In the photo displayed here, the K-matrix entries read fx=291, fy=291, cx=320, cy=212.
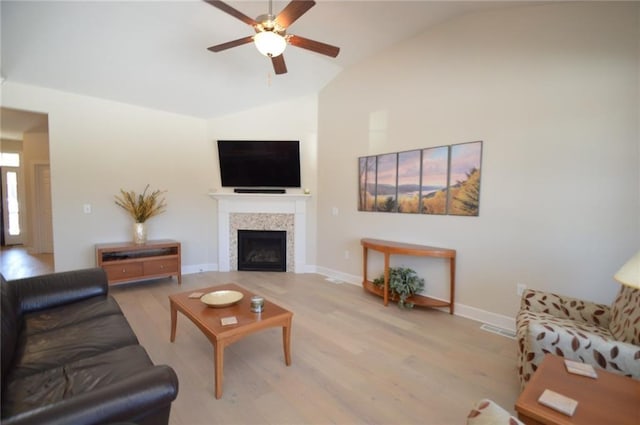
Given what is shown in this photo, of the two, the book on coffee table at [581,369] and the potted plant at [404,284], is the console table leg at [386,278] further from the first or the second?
the book on coffee table at [581,369]

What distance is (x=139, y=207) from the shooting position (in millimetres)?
4273

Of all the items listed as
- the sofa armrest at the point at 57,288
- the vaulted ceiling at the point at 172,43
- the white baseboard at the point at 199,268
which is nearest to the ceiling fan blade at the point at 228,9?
the vaulted ceiling at the point at 172,43

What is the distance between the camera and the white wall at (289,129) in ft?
15.9

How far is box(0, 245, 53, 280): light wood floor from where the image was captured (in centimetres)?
483

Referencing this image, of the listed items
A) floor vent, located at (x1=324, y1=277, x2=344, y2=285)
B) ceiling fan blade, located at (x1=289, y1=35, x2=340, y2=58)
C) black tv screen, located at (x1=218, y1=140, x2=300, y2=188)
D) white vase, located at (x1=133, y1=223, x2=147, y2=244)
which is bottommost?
floor vent, located at (x1=324, y1=277, x2=344, y2=285)

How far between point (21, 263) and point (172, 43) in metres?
5.49

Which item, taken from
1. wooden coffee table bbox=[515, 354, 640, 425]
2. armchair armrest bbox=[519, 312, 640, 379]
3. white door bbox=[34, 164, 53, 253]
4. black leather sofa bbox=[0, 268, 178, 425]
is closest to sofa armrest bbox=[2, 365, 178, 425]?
black leather sofa bbox=[0, 268, 178, 425]

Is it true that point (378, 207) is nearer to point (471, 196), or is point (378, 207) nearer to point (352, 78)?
point (471, 196)

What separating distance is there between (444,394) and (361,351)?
28.1 inches

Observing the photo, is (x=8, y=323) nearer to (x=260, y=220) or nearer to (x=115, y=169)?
(x=115, y=169)

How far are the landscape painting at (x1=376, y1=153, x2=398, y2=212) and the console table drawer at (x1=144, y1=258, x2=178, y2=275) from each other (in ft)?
10.2

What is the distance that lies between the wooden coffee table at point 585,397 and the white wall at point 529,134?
5.13 feet

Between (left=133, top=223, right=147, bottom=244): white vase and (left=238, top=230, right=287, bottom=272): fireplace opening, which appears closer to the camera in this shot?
(left=133, top=223, right=147, bottom=244): white vase

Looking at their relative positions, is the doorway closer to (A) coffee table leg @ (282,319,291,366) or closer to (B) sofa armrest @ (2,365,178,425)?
(A) coffee table leg @ (282,319,291,366)
